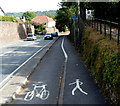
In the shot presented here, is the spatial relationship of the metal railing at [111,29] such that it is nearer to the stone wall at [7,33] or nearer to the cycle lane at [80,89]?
the cycle lane at [80,89]

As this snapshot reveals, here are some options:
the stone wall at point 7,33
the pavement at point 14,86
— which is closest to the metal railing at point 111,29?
the pavement at point 14,86

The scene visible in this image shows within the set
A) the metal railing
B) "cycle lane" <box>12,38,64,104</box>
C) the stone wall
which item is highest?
the metal railing

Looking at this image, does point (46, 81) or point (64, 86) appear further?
point (46, 81)

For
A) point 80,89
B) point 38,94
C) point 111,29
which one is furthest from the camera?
point 111,29

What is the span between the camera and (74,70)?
556 inches

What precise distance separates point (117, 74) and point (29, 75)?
645 centimetres

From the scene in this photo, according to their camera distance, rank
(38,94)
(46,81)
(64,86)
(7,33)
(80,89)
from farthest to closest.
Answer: (7,33) → (46,81) → (64,86) → (80,89) → (38,94)

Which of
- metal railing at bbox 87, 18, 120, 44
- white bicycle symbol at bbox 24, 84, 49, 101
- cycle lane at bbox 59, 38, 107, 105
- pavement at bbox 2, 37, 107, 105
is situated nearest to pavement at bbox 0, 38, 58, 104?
pavement at bbox 2, 37, 107, 105

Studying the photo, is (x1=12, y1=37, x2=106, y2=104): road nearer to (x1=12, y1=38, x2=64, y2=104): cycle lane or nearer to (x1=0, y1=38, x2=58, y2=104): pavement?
(x1=12, y1=38, x2=64, y2=104): cycle lane

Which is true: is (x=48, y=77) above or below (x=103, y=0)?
below

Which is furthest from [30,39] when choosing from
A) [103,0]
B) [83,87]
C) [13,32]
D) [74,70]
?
[83,87]

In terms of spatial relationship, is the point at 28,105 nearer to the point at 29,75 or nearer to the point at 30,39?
the point at 29,75

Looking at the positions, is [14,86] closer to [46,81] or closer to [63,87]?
[46,81]

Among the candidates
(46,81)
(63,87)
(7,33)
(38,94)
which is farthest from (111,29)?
(7,33)
